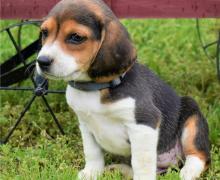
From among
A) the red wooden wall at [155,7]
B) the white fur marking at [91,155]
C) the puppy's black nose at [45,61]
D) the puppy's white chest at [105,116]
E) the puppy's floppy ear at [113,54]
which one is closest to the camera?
the puppy's black nose at [45,61]

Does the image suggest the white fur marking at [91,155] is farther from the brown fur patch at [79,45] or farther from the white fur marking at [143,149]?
the brown fur patch at [79,45]

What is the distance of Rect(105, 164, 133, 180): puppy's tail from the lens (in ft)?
13.0

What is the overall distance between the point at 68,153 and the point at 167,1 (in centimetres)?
126

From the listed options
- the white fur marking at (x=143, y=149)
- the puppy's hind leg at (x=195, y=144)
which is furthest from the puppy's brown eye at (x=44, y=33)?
the puppy's hind leg at (x=195, y=144)

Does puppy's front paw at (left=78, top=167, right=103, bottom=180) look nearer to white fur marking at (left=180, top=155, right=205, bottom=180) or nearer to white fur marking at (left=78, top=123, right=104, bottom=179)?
white fur marking at (left=78, top=123, right=104, bottom=179)

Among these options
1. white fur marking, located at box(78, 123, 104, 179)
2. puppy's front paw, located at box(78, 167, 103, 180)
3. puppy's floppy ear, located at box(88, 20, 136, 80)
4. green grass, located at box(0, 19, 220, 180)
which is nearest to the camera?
puppy's floppy ear, located at box(88, 20, 136, 80)

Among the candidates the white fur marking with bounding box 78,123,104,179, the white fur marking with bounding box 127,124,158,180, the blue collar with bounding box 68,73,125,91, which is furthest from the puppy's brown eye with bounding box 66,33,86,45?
the white fur marking with bounding box 78,123,104,179

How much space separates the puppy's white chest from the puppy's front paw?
180mm

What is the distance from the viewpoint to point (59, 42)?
3.26 metres

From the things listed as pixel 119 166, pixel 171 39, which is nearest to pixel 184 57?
pixel 171 39

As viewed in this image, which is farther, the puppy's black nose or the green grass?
the green grass

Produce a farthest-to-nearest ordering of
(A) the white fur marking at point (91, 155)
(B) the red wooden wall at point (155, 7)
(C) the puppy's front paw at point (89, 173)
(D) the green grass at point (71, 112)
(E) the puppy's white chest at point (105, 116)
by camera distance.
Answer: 1. (B) the red wooden wall at point (155, 7)
2. (D) the green grass at point (71, 112)
3. (A) the white fur marking at point (91, 155)
4. (C) the puppy's front paw at point (89, 173)
5. (E) the puppy's white chest at point (105, 116)

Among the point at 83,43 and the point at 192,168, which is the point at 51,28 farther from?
the point at 192,168

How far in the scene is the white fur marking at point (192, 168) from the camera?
386 centimetres
